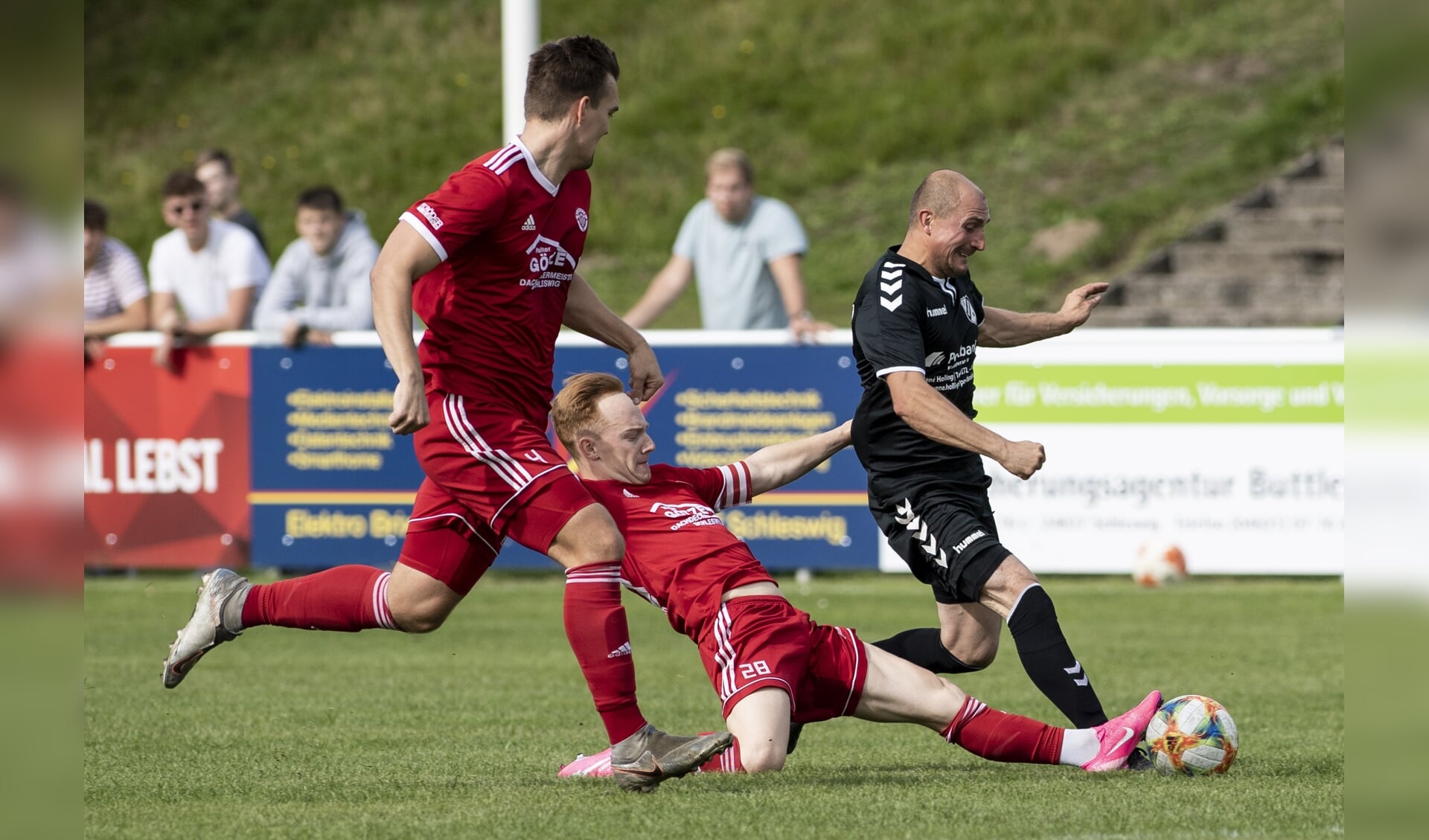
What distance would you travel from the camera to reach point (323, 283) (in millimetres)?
12125

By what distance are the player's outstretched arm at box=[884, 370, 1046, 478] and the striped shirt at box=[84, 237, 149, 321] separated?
8216 mm

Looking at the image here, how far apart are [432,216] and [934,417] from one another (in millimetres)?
1644

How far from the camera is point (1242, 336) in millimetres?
11266

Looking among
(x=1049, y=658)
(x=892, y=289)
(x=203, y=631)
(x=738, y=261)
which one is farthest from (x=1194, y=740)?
(x=738, y=261)

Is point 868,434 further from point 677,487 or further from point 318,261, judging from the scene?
point 318,261

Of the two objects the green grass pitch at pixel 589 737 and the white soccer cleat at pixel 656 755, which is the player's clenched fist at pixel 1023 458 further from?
the white soccer cleat at pixel 656 755

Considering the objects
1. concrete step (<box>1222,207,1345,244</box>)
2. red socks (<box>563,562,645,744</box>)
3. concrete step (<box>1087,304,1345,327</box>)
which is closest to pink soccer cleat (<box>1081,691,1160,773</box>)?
red socks (<box>563,562,645,744</box>)

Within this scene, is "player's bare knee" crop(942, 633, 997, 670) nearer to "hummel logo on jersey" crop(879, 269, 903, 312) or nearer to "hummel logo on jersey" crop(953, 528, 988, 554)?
"hummel logo on jersey" crop(953, 528, 988, 554)

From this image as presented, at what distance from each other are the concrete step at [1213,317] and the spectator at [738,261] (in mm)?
9108

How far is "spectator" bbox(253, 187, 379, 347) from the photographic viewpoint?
39.0 ft

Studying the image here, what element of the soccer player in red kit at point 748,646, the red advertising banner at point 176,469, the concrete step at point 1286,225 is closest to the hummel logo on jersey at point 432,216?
the soccer player in red kit at point 748,646

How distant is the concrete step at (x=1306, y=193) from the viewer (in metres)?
21.5

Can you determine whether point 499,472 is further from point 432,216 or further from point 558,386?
point 558,386
